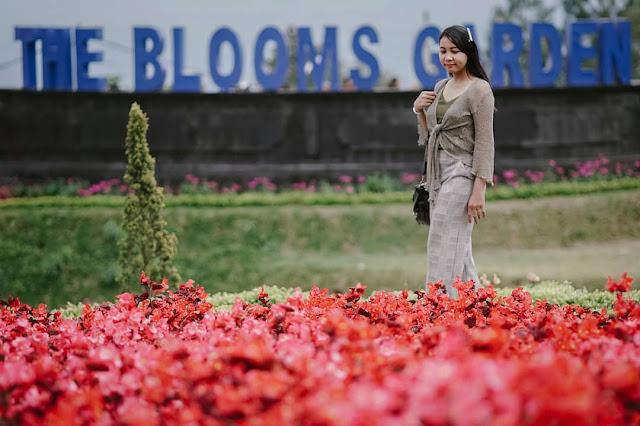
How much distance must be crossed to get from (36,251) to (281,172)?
17.1 ft

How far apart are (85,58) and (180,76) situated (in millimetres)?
Result: 2024

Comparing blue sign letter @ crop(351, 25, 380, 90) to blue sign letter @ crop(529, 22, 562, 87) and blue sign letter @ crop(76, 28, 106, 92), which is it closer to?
blue sign letter @ crop(529, 22, 562, 87)

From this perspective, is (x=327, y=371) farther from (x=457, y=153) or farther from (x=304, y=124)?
(x=304, y=124)

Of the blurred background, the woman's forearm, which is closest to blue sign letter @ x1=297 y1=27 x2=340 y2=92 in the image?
the blurred background

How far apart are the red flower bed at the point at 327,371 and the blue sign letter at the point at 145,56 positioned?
1053 cm

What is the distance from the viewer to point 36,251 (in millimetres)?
10148

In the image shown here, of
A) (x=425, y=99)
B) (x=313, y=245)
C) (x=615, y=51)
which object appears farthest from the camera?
(x=615, y=51)

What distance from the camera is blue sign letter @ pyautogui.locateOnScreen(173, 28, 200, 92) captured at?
13578 mm

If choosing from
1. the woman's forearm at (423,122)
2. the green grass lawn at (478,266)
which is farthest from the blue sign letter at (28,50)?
the woman's forearm at (423,122)

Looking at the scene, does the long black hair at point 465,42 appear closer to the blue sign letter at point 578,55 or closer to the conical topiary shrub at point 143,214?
the conical topiary shrub at point 143,214

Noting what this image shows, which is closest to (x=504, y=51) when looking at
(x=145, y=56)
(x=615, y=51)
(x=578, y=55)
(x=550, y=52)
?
(x=550, y=52)

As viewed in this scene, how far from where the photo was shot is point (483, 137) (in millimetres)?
4496

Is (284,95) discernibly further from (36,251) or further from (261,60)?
(36,251)

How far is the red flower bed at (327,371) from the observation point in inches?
64.1
